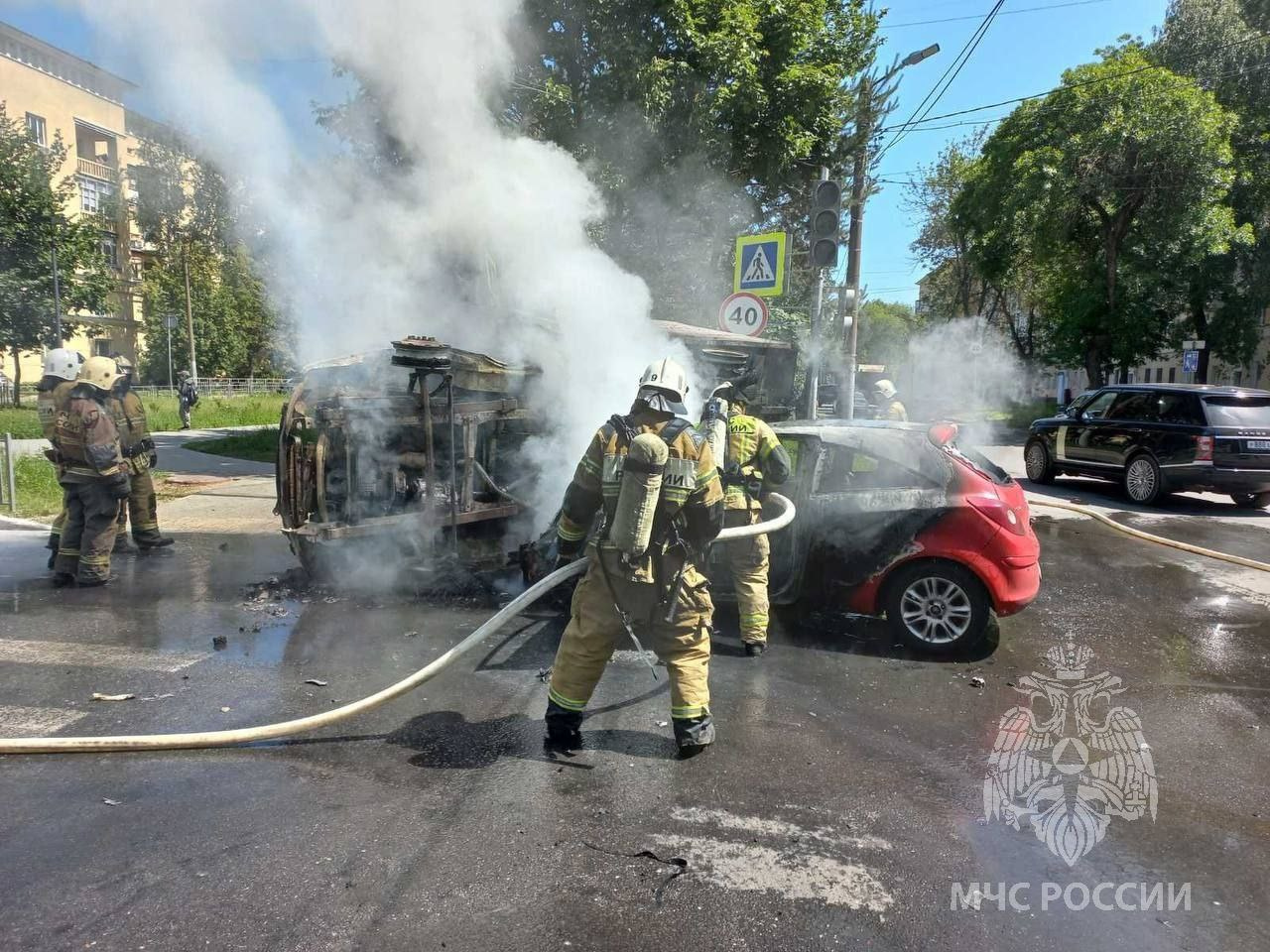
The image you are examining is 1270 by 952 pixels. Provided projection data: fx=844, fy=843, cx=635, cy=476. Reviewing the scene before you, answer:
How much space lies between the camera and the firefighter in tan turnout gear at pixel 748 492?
4969 millimetres

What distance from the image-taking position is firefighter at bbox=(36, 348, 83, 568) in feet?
20.5

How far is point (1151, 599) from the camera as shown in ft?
21.1

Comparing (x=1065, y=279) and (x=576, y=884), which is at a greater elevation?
(x=1065, y=279)

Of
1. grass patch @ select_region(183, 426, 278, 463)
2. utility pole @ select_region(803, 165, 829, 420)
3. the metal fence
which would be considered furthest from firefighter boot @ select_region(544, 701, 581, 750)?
the metal fence

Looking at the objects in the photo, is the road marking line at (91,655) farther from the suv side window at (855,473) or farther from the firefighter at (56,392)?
the suv side window at (855,473)

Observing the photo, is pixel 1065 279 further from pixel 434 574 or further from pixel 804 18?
pixel 434 574

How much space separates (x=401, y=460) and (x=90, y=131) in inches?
674

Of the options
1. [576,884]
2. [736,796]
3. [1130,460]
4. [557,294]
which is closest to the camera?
[576,884]

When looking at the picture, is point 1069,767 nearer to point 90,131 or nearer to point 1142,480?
point 1142,480

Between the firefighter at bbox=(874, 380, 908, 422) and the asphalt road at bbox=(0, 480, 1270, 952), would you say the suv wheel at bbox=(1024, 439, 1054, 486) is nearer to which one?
the firefighter at bbox=(874, 380, 908, 422)

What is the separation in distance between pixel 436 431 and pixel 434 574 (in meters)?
1.04

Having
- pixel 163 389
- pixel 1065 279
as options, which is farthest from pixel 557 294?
pixel 163 389

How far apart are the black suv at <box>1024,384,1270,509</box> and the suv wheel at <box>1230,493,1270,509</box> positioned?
0.01 meters

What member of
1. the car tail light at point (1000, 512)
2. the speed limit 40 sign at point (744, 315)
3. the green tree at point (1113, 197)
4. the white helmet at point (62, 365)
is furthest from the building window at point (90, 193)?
the green tree at point (1113, 197)
